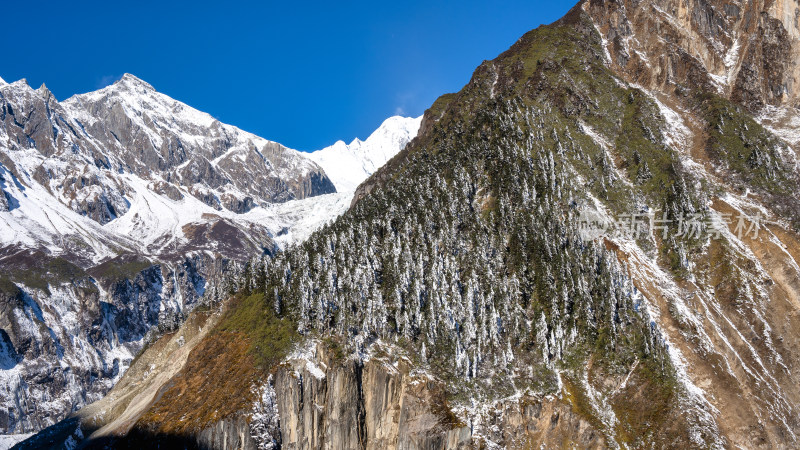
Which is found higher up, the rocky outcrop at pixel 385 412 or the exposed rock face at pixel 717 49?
the exposed rock face at pixel 717 49

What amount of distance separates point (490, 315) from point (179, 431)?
6434cm

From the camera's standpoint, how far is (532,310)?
11769 cm

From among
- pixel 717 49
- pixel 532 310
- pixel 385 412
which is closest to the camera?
pixel 385 412

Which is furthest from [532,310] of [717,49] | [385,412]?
[717,49]

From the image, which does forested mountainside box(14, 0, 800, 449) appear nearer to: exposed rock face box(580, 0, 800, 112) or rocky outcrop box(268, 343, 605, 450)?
rocky outcrop box(268, 343, 605, 450)

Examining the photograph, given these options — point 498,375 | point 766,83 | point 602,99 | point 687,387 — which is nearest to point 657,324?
point 687,387

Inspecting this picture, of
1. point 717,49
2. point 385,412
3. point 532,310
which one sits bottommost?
point 385,412

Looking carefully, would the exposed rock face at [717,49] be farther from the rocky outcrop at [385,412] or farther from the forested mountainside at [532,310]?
the rocky outcrop at [385,412]

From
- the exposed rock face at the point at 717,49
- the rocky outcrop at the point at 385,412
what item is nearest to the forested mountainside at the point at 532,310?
the rocky outcrop at the point at 385,412

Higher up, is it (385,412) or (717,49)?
(717,49)

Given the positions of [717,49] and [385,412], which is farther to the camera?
[717,49]

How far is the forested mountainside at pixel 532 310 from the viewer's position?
99.2 m

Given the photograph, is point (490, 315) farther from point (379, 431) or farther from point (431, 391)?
point (379, 431)

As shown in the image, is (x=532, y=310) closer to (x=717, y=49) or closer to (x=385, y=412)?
(x=385, y=412)
